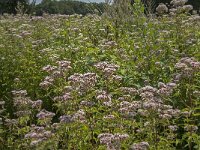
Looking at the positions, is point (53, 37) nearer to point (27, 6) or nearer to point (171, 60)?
point (171, 60)

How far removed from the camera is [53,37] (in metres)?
9.49

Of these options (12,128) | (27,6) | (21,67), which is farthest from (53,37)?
(27,6)

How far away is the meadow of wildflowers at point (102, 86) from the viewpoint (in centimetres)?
446

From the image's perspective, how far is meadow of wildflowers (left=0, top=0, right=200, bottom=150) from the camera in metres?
4.46

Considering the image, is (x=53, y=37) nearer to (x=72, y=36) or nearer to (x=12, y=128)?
(x=72, y=36)

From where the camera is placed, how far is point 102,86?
6.11m

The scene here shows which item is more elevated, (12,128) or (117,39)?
(117,39)

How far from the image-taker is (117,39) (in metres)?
9.11

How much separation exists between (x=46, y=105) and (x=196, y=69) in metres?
2.73

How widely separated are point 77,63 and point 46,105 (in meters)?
0.84

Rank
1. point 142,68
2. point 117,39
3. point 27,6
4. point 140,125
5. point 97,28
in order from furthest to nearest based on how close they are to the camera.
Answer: point 27,6 → point 97,28 → point 117,39 → point 142,68 → point 140,125

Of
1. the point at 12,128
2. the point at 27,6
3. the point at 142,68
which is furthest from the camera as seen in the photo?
the point at 27,6

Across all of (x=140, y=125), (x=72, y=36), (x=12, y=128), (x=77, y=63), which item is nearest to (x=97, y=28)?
(x=72, y=36)

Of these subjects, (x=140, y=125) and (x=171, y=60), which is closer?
(x=140, y=125)
